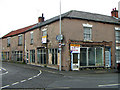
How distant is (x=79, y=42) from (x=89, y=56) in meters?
2.27

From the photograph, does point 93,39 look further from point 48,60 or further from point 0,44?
point 0,44

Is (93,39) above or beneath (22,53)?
above

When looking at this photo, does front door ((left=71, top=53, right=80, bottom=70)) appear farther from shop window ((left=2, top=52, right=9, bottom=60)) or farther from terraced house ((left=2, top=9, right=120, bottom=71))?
shop window ((left=2, top=52, right=9, bottom=60))

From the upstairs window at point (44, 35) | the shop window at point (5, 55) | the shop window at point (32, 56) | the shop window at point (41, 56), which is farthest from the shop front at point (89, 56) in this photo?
the shop window at point (5, 55)

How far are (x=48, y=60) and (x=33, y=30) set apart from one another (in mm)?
7220

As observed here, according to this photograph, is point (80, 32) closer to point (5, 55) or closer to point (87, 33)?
point (87, 33)

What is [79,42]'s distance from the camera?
16969mm

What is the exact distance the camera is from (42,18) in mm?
25375

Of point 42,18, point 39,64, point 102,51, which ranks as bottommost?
point 39,64

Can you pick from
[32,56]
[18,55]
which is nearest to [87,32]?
[32,56]

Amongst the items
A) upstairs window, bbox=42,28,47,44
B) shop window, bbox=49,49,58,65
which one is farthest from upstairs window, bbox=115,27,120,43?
upstairs window, bbox=42,28,47,44

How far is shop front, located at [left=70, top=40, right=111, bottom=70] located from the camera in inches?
650

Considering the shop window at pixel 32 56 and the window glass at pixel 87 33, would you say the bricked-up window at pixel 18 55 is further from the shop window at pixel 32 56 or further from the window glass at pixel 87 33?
the window glass at pixel 87 33

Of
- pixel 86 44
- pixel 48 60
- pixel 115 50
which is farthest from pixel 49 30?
pixel 115 50
